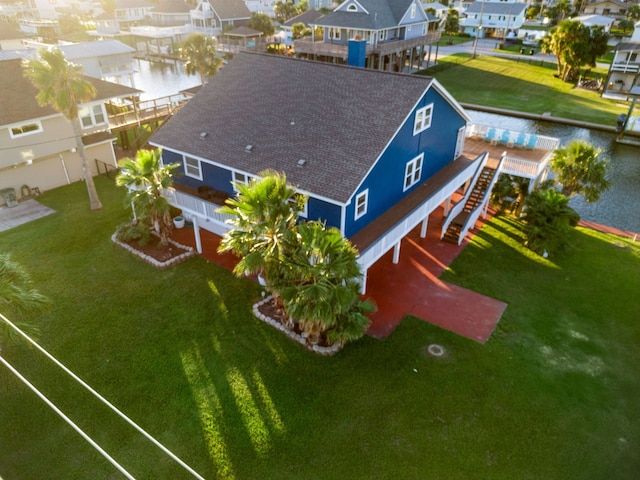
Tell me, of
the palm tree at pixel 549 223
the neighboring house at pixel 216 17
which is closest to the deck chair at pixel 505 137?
the palm tree at pixel 549 223

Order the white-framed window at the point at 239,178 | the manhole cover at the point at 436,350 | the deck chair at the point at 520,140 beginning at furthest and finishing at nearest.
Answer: the deck chair at the point at 520,140, the white-framed window at the point at 239,178, the manhole cover at the point at 436,350

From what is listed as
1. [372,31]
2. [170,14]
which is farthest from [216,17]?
[372,31]

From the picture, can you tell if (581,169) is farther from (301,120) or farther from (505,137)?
(301,120)

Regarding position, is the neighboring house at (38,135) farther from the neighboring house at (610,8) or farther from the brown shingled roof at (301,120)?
the neighboring house at (610,8)

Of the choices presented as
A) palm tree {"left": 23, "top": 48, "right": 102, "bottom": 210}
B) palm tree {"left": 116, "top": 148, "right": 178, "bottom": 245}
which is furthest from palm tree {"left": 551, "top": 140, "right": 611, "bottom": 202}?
palm tree {"left": 23, "top": 48, "right": 102, "bottom": 210}

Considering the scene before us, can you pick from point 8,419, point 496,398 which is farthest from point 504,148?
point 8,419

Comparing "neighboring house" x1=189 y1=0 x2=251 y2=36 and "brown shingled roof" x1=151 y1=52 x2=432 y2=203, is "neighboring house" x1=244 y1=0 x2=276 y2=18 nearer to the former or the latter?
"neighboring house" x1=189 y1=0 x2=251 y2=36

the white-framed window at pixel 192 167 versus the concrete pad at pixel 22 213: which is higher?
the white-framed window at pixel 192 167
